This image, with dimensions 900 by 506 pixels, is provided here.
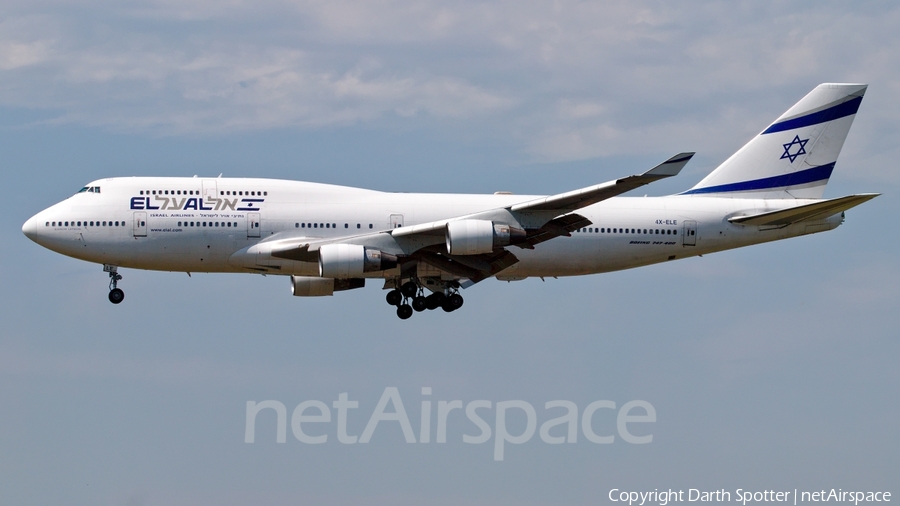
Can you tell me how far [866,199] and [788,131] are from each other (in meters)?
8.58

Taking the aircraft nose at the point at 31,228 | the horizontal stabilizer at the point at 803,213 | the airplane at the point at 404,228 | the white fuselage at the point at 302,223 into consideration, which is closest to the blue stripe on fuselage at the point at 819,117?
the airplane at the point at 404,228

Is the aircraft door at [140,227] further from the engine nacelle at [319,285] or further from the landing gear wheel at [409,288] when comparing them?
the landing gear wheel at [409,288]

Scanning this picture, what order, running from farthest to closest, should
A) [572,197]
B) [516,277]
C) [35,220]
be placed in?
[516,277] < [35,220] < [572,197]

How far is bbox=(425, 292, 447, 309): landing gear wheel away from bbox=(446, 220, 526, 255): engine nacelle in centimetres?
510

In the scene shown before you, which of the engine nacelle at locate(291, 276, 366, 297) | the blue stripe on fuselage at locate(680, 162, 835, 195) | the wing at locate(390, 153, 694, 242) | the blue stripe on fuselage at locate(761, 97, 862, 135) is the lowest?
the engine nacelle at locate(291, 276, 366, 297)

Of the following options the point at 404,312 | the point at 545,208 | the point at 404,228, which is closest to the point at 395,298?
the point at 404,312

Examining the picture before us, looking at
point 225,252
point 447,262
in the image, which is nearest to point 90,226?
point 225,252

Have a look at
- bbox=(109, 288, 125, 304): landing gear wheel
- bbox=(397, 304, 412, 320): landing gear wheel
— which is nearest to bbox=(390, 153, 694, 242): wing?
bbox=(397, 304, 412, 320): landing gear wheel

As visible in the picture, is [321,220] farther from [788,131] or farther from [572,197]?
[788,131]

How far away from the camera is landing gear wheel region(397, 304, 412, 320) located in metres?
51.2

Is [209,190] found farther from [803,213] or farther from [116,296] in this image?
[803,213]

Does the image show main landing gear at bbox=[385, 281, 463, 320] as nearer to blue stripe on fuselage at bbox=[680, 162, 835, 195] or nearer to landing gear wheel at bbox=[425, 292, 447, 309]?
landing gear wheel at bbox=[425, 292, 447, 309]

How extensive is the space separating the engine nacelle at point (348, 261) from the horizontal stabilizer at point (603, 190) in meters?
5.64

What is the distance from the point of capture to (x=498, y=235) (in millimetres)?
46719
